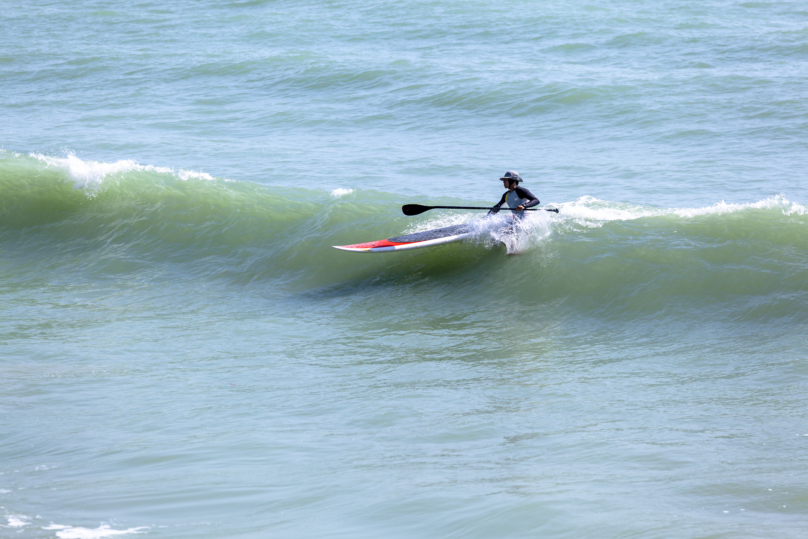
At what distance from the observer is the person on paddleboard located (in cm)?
1038

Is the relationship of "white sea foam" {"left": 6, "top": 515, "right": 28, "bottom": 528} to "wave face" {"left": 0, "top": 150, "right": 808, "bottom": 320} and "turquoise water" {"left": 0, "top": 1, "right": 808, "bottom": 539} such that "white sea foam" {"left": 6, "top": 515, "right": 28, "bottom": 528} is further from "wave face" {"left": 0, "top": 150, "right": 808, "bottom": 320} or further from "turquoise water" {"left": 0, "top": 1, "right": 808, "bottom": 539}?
"wave face" {"left": 0, "top": 150, "right": 808, "bottom": 320}

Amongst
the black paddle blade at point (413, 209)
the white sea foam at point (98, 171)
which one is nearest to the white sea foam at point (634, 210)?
the black paddle blade at point (413, 209)

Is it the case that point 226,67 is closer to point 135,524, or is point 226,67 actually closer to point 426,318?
point 426,318

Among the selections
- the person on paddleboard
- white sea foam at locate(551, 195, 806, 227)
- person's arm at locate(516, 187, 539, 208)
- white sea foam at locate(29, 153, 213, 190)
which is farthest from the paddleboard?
white sea foam at locate(29, 153, 213, 190)

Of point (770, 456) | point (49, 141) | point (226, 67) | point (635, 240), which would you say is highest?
point (226, 67)

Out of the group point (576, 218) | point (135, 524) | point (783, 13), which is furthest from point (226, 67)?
point (135, 524)

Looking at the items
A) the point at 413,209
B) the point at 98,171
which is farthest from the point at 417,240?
the point at 98,171

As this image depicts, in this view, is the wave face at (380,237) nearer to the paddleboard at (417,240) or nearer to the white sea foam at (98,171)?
the white sea foam at (98,171)

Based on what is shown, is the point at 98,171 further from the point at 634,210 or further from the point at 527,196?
the point at 634,210

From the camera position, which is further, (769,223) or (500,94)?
(500,94)

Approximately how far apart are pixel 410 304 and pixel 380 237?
1.99 meters

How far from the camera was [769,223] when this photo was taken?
35.0 feet

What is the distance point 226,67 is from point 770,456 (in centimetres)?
2160

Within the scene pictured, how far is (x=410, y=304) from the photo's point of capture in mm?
10156
